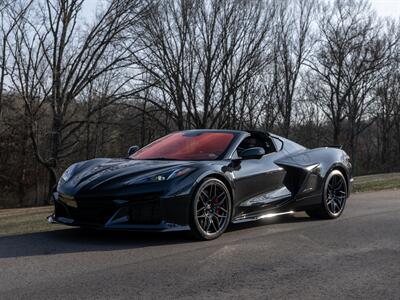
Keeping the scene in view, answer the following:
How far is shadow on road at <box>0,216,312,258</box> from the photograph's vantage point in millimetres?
5332

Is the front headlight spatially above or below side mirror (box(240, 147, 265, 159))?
below

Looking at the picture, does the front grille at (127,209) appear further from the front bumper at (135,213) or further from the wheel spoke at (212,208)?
the wheel spoke at (212,208)

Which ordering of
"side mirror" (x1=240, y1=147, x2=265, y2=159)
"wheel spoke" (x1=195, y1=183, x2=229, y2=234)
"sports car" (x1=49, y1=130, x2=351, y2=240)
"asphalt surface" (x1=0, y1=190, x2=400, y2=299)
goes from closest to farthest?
"asphalt surface" (x1=0, y1=190, x2=400, y2=299) → "sports car" (x1=49, y1=130, x2=351, y2=240) → "wheel spoke" (x1=195, y1=183, x2=229, y2=234) → "side mirror" (x1=240, y1=147, x2=265, y2=159)

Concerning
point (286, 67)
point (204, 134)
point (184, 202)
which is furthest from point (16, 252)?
point (286, 67)

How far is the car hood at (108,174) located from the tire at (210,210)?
372 millimetres

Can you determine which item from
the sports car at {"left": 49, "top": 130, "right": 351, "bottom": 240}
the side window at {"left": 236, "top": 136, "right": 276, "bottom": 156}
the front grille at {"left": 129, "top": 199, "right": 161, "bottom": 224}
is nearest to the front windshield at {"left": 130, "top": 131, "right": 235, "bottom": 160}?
the sports car at {"left": 49, "top": 130, "right": 351, "bottom": 240}

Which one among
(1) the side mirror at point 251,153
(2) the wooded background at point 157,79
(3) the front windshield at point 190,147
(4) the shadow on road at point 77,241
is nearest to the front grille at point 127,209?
(4) the shadow on road at point 77,241

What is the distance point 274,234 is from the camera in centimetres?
644

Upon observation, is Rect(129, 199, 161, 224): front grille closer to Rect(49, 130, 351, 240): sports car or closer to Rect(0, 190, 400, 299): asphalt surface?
Rect(49, 130, 351, 240): sports car

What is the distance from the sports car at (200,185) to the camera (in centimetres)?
545

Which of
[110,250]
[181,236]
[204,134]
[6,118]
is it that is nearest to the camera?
[110,250]

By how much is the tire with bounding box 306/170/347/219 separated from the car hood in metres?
2.73

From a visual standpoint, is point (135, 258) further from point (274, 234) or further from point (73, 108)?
point (73, 108)

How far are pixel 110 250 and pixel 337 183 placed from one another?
A: 4.27 m
